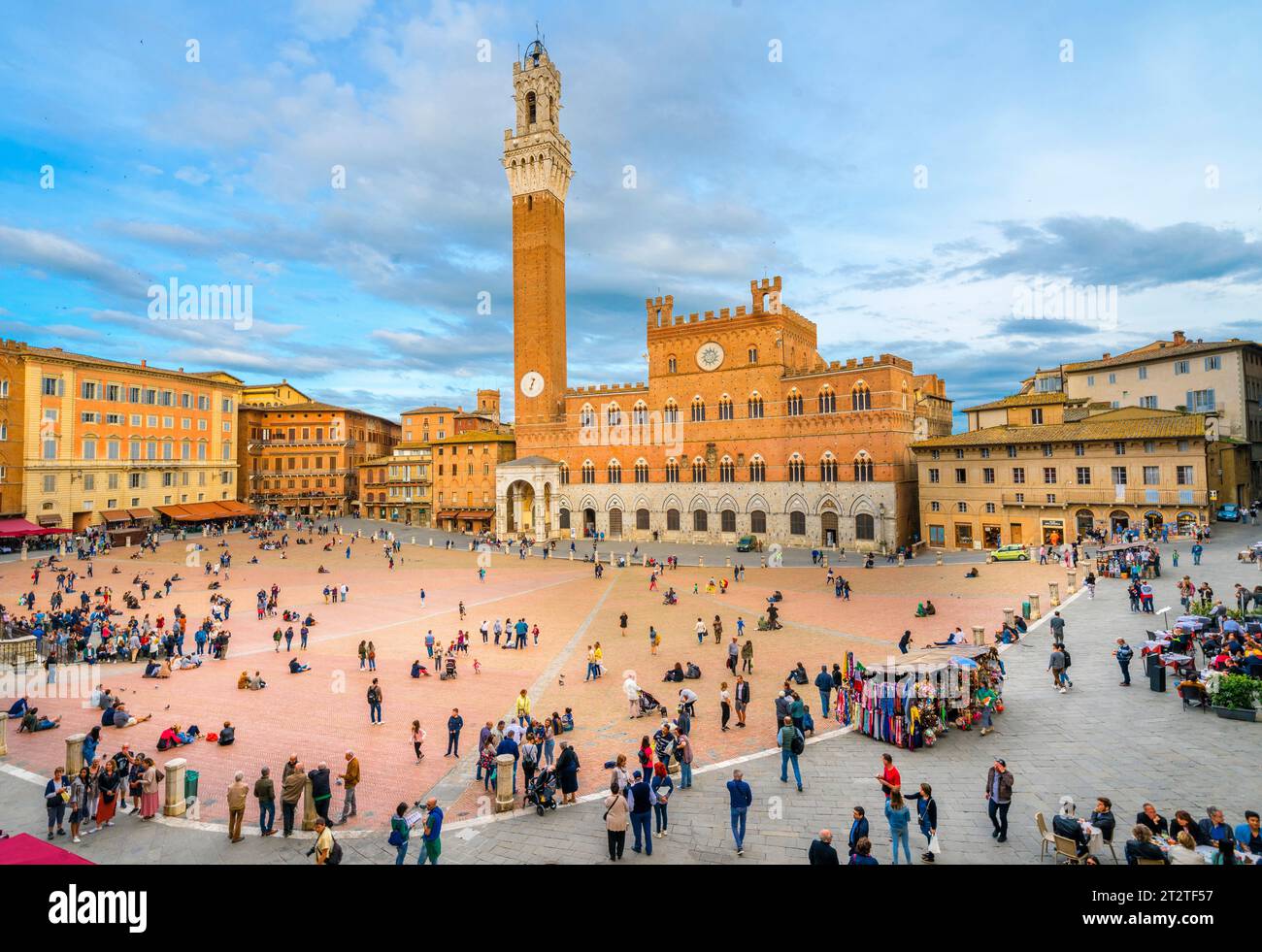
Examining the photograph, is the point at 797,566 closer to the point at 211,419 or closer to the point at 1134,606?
the point at 1134,606

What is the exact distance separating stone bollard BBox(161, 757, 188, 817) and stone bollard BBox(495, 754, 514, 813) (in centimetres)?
607

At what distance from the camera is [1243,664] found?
14383 millimetres

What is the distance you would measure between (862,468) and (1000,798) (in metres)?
43.2

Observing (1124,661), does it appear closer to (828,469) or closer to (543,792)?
(543,792)

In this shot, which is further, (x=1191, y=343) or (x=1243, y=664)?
(x=1191, y=343)

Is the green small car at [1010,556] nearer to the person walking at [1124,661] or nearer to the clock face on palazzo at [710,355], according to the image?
the person walking at [1124,661]

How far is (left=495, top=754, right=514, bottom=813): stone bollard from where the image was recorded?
38.5 feet

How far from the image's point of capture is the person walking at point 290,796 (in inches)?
441

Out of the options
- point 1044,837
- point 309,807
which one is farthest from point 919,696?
point 309,807

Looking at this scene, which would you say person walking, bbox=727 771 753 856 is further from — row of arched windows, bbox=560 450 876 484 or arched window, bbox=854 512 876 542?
row of arched windows, bbox=560 450 876 484

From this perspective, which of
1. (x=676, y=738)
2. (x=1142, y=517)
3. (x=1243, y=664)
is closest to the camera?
(x=676, y=738)

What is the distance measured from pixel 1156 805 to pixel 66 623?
3493 centimetres
